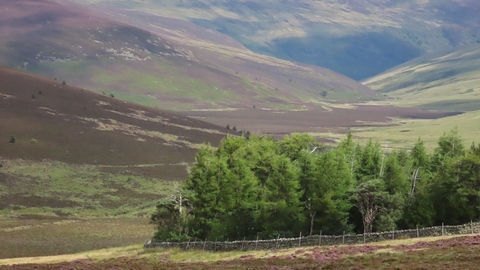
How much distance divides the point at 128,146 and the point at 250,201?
88020 millimetres

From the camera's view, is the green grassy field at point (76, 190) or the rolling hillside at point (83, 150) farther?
the rolling hillside at point (83, 150)

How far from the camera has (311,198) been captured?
6488cm

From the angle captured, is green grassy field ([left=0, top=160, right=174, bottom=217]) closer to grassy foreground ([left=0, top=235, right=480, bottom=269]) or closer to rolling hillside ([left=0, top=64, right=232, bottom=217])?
rolling hillside ([left=0, top=64, right=232, bottom=217])

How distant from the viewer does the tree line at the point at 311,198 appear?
6297cm

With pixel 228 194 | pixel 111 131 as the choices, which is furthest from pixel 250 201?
pixel 111 131

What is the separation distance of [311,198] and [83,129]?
103679mm

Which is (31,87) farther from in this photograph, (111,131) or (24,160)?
(24,160)

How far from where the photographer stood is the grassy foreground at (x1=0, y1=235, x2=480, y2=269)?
3912 centimetres

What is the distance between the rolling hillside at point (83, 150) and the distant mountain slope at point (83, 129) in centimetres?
21

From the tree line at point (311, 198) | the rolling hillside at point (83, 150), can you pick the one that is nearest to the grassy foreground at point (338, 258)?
the tree line at point (311, 198)

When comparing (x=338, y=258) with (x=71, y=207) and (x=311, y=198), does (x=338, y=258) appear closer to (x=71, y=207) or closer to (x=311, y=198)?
(x=311, y=198)

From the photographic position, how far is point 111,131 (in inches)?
6324

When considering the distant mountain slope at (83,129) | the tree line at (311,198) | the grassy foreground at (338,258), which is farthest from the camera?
the distant mountain slope at (83,129)

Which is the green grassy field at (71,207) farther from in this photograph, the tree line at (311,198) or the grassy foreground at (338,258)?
the grassy foreground at (338,258)
